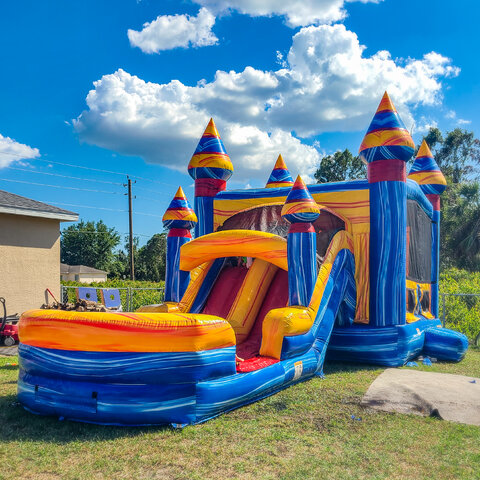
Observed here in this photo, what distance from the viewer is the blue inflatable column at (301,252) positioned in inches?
246

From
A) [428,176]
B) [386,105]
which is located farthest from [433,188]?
[386,105]

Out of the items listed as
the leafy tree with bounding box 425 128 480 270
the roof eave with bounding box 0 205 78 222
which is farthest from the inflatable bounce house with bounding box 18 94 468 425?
the leafy tree with bounding box 425 128 480 270

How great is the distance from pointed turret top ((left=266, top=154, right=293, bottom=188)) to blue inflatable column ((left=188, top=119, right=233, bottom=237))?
7.62 ft

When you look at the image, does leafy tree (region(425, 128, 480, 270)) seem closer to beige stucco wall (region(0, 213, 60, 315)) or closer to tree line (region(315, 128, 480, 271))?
tree line (region(315, 128, 480, 271))

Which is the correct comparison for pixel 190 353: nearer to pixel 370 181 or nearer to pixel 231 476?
pixel 231 476

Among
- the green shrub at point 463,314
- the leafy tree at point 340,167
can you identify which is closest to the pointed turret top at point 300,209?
the green shrub at point 463,314

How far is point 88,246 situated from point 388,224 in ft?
131

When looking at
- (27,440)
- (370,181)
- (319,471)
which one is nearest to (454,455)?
(319,471)

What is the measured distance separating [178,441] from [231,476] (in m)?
0.76

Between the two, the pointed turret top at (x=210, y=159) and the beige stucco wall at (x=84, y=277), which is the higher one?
the pointed turret top at (x=210, y=159)

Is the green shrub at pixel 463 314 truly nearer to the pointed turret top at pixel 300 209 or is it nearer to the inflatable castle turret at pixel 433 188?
the inflatable castle turret at pixel 433 188

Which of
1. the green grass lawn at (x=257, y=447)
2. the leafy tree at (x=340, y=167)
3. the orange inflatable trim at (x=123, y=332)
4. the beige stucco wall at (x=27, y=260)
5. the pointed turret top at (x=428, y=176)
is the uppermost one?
the leafy tree at (x=340, y=167)

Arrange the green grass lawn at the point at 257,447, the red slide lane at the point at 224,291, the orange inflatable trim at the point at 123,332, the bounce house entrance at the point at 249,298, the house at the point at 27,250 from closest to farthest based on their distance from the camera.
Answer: the green grass lawn at the point at 257,447 → the orange inflatable trim at the point at 123,332 → the bounce house entrance at the point at 249,298 → the red slide lane at the point at 224,291 → the house at the point at 27,250

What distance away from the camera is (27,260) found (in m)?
11.0
